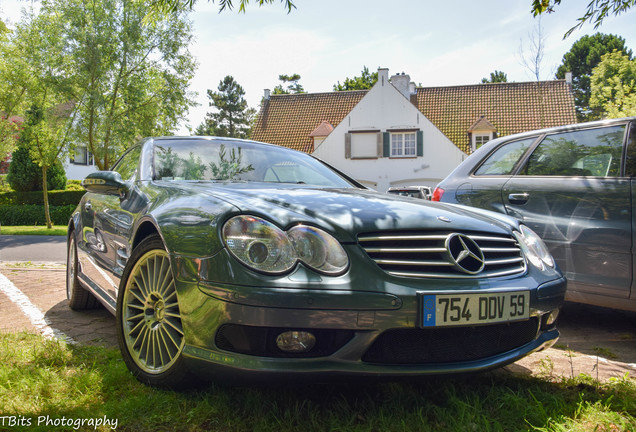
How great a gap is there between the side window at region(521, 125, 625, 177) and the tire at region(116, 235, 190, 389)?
297 centimetres

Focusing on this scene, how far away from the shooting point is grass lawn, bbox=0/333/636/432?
209 cm

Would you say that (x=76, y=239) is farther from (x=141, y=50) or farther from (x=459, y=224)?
(x=141, y=50)

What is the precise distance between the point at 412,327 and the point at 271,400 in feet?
2.46

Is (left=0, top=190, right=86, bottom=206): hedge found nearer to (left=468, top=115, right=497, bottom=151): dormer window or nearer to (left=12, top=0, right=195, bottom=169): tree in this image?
(left=12, top=0, right=195, bottom=169): tree

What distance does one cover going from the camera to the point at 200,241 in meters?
2.16

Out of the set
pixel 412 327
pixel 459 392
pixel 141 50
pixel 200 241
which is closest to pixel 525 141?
pixel 459 392

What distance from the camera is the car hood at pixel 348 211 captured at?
2.17 m

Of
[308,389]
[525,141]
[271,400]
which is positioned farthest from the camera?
[525,141]

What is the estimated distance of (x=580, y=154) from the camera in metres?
3.88

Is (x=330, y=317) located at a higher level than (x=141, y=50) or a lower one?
lower

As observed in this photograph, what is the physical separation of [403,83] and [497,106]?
17.4ft

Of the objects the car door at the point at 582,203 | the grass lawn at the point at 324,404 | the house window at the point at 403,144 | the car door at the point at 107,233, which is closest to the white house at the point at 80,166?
the house window at the point at 403,144

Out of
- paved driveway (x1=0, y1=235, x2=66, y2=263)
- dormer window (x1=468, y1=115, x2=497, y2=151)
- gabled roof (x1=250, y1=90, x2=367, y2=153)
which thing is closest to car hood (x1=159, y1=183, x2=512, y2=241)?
paved driveway (x1=0, y1=235, x2=66, y2=263)

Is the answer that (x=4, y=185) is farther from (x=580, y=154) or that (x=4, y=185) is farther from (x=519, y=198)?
(x=580, y=154)
